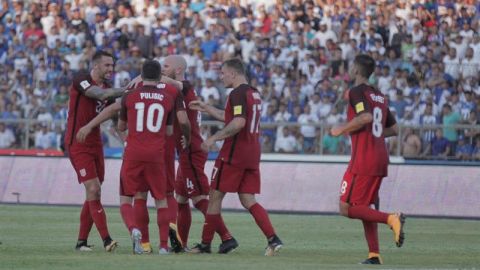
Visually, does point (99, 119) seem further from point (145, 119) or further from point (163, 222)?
point (163, 222)

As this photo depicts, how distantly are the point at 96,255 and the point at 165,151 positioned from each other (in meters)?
1.49

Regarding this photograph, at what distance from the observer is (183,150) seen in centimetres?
1502

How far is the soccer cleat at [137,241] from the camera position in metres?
13.7

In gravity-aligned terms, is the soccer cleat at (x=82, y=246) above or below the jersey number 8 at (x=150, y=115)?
below

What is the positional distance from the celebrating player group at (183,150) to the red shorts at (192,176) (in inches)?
0.5

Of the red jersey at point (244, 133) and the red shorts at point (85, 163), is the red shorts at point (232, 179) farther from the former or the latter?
the red shorts at point (85, 163)

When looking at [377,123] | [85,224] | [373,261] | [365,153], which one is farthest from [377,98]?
[85,224]

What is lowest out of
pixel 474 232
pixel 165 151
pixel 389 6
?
pixel 474 232

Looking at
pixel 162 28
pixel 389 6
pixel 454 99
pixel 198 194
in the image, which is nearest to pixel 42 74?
pixel 162 28

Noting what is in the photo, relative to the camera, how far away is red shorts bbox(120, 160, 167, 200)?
45.5ft

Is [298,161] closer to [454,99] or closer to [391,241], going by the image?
[454,99]

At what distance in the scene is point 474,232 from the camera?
19.5 m

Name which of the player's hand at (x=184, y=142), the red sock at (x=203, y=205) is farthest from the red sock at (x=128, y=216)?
the red sock at (x=203, y=205)

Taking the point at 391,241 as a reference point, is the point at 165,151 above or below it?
above
